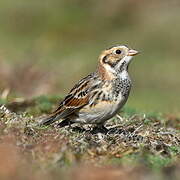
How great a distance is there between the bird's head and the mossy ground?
75 cm

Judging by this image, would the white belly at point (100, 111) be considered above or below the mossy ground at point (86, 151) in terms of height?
above

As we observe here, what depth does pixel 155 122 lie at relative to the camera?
420 inches

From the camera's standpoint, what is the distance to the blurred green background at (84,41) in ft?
55.6

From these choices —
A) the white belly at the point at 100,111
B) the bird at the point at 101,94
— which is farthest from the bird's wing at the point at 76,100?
the white belly at the point at 100,111

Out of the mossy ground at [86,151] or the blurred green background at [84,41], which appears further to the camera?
the blurred green background at [84,41]

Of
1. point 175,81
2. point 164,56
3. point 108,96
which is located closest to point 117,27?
point 164,56

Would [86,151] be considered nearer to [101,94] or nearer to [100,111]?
[100,111]

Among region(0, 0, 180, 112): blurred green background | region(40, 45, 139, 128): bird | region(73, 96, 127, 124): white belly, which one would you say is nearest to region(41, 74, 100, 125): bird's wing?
region(40, 45, 139, 128): bird

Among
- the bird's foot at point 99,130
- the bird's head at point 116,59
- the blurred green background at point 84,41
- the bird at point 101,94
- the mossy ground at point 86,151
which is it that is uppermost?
the blurred green background at point 84,41

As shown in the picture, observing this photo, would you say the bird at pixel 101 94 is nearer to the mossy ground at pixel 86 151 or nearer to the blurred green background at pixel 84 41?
the mossy ground at pixel 86 151

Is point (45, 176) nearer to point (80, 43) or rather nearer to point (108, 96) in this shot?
point (108, 96)

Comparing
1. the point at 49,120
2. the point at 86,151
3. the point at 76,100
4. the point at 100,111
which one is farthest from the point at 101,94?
the point at 86,151

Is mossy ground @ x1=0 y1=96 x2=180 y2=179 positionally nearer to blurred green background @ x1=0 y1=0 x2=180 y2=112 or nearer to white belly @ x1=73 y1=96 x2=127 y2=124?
white belly @ x1=73 y1=96 x2=127 y2=124

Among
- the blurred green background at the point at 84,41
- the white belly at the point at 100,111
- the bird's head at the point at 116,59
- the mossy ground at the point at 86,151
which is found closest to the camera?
the mossy ground at the point at 86,151
